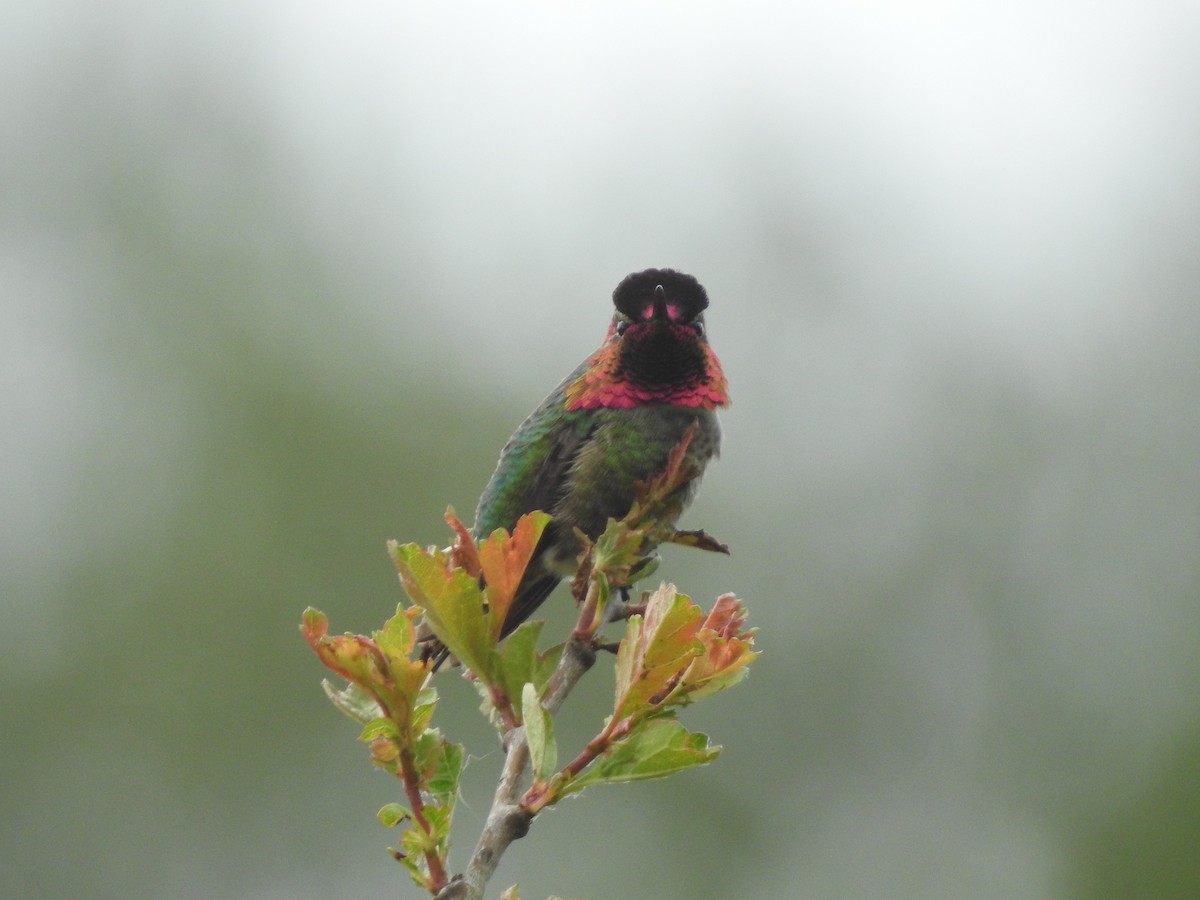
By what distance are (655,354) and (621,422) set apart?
28 cm

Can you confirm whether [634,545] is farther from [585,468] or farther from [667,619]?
[585,468]

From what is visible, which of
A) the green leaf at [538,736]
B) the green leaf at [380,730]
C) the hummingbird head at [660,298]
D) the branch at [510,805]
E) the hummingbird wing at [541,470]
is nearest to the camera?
the branch at [510,805]

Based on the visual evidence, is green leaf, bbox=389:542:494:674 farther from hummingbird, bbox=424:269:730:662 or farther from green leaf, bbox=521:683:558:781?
hummingbird, bbox=424:269:730:662

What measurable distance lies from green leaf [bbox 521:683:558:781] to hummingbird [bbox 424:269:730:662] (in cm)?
194

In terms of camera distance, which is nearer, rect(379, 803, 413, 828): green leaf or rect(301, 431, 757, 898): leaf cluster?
rect(301, 431, 757, 898): leaf cluster

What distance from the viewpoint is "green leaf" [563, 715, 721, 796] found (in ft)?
6.30

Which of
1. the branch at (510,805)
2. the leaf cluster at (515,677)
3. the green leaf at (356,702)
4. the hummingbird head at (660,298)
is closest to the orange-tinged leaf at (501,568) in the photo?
the leaf cluster at (515,677)

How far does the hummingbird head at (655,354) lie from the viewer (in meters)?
3.87

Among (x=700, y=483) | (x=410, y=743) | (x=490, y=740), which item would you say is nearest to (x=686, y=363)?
(x=700, y=483)

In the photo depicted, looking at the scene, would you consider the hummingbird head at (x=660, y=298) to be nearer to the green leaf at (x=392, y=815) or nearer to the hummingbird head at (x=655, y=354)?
the hummingbird head at (x=655, y=354)

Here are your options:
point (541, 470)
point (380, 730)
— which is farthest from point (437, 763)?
point (541, 470)

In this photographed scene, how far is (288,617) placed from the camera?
1077 centimetres

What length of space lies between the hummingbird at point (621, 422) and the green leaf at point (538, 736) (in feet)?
6.38

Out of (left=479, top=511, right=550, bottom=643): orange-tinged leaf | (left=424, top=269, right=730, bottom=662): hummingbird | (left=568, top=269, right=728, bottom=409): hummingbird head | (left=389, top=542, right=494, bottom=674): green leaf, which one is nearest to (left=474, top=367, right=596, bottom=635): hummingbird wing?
(left=424, top=269, right=730, bottom=662): hummingbird
